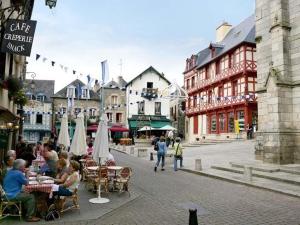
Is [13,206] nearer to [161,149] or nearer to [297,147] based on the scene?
[161,149]

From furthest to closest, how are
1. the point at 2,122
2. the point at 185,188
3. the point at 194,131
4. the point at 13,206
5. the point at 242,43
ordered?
the point at 194,131 < the point at 242,43 < the point at 2,122 < the point at 185,188 < the point at 13,206

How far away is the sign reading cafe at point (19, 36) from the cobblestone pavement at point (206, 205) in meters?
4.67

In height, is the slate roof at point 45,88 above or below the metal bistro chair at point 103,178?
above

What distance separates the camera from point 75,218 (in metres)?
7.03

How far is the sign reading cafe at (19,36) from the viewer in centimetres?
875

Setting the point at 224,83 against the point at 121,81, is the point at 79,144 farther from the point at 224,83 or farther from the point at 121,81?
the point at 121,81

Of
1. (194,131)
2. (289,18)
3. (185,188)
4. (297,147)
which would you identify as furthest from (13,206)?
(194,131)

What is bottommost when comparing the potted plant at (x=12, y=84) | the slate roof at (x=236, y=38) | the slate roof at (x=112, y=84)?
the potted plant at (x=12, y=84)

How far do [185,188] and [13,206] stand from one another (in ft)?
18.0

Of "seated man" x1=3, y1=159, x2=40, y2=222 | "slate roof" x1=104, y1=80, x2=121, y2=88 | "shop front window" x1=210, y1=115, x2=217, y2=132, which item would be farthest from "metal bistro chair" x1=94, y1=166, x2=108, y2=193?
"slate roof" x1=104, y1=80, x2=121, y2=88

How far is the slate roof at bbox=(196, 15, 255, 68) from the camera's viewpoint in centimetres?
3259

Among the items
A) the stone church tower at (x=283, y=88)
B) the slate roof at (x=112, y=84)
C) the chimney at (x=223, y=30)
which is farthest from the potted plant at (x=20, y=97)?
the chimney at (x=223, y=30)

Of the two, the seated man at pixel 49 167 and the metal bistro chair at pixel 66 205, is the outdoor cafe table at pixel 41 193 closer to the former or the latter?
the metal bistro chair at pixel 66 205

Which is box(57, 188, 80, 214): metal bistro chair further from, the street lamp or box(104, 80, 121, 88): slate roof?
box(104, 80, 121, 88): slate roof
